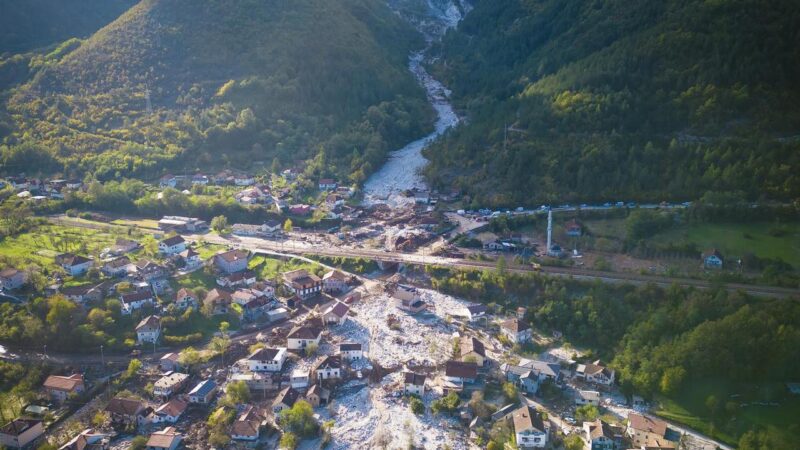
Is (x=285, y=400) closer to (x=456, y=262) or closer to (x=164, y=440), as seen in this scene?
(x=164, y=440)

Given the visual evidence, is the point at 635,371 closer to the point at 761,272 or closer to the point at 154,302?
the point at 761,272

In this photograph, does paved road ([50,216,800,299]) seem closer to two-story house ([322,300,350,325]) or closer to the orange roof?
two-story house ([322,300,350,325])

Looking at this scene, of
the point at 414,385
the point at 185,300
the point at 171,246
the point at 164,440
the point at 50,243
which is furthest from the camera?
the point at 50,243

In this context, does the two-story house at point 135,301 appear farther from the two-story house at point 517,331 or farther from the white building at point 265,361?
the two-story house at point 517,331

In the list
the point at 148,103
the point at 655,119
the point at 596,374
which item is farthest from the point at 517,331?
the point at 148,103

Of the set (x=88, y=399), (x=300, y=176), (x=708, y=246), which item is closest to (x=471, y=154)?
(x=300, y=176)

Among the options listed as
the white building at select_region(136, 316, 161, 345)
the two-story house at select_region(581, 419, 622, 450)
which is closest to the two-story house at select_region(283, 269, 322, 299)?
the white building at select_region(136, 316, 161, 345)

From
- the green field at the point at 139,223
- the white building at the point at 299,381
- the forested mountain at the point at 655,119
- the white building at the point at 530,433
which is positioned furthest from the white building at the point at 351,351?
the green field at the point at 139,223
